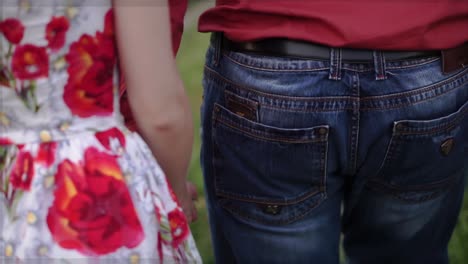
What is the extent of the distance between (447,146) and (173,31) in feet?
2.14

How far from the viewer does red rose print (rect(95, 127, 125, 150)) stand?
1401 millimetres

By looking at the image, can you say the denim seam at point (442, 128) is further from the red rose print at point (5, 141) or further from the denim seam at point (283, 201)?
the red rose print at point (5, 141)

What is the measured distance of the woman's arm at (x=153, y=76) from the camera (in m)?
1.31

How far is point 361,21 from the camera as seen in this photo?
158 cm

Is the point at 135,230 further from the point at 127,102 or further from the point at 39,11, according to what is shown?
the point at 39,11

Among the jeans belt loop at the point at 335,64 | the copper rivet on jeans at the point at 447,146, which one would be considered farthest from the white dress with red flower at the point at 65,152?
the copper rivet on jeans at the point at 447,146

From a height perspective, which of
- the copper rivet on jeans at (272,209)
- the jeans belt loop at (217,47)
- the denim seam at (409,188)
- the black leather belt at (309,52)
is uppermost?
the black leather belt at (309,52)

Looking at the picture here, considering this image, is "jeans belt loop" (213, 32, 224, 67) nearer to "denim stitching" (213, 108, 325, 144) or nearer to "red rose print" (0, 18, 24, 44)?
"denim stitching" (213, 108, 325, 144)

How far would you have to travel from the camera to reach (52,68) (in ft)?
4.41

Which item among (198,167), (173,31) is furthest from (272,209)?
(198,167)

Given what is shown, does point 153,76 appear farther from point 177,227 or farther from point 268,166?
point 268,166

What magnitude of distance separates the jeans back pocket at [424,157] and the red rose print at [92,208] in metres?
0.60

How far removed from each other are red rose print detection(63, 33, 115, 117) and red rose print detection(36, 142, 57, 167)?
72 mm

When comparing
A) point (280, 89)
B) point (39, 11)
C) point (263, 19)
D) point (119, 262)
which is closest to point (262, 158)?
point (280, 89)
